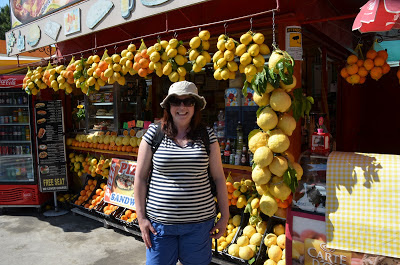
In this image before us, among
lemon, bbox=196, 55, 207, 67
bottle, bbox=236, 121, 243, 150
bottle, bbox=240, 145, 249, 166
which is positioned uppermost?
lemon, bbox=196, 55, 207, 67

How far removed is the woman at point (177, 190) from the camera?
2.28 m

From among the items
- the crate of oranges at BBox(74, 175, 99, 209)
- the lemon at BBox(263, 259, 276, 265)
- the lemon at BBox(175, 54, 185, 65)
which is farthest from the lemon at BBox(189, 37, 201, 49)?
the crate of oranges at BBox(74, 175, 99, 209)

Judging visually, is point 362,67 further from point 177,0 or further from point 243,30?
point 177,0

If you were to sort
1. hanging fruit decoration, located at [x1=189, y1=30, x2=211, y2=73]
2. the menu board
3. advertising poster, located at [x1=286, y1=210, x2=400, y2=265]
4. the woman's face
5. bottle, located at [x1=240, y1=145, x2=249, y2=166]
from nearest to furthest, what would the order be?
the woman's face → advertising poster, located at [x1=286, y1=210, x2=400, y2=265] → hanging fruit decoration, located at [x1=189, y1=30, x2=211, y2=73] → bottle, located at [x1=240, y1=145, x2=249, y2=166] → the menu board

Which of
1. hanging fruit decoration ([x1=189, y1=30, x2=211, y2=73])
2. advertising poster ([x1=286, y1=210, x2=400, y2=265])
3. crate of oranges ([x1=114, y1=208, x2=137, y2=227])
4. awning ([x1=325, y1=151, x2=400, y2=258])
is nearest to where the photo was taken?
awning ([x1=325, y1=151, x2=400, y2=258])

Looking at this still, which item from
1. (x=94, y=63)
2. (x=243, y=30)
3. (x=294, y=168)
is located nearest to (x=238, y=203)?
(x=294, y=168)

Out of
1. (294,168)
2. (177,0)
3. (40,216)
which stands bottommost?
(40,216)

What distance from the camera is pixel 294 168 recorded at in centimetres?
299

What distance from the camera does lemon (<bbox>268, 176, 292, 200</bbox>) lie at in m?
2.87

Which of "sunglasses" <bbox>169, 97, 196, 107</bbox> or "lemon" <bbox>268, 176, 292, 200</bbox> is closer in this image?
"sunglasses" <bbox>169, 97, 196, 107</bbox>

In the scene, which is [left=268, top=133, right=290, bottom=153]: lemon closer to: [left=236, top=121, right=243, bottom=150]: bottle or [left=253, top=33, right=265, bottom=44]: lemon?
[left=253, top=33, right=265, bottom=44]: lemon

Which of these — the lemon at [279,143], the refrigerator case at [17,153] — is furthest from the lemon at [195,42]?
the refrigerator case at [17,153]

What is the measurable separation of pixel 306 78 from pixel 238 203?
9.37 feet

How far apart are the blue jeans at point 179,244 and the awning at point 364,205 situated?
1.28 m
